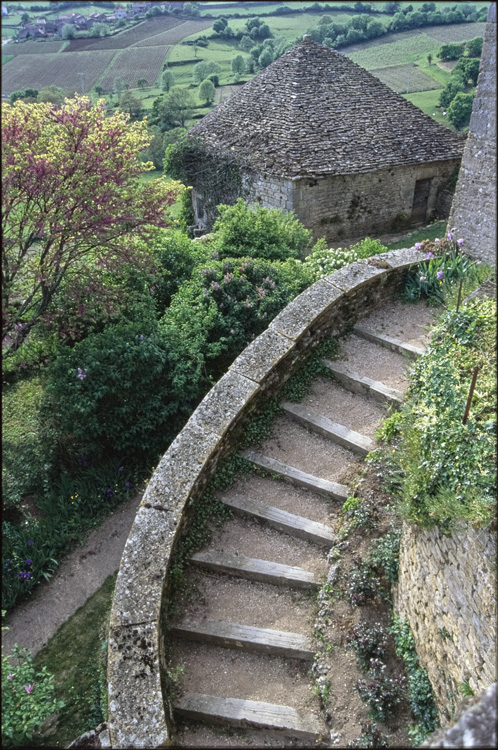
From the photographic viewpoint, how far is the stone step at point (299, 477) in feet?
17.6

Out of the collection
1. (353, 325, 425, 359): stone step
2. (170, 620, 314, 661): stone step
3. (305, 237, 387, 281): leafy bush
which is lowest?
(170, 620, 314, 661): stone step

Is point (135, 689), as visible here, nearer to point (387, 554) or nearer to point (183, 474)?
point (183, 474)

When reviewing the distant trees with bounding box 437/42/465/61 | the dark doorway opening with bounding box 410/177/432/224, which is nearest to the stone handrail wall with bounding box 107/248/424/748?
the dark doorway opening with bounding box 410/177/432/224

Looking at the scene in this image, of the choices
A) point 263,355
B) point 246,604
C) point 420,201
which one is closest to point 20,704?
point 246,604

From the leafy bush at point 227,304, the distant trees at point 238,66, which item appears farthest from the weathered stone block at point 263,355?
the distant trees at point 238,66

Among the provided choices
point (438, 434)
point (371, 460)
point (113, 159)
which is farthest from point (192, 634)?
point (113, 159)

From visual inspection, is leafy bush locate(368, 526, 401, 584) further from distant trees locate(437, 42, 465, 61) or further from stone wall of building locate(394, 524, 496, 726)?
distant trees locate(437, 42, 465, 61)

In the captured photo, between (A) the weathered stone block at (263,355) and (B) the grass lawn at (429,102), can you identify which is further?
(B) the grass lawn at (429,102)

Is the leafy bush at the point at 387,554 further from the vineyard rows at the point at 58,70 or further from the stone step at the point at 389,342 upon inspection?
the vineyard rows at the point at 58,70

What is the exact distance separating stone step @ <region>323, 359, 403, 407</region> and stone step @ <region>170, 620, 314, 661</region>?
2.83m

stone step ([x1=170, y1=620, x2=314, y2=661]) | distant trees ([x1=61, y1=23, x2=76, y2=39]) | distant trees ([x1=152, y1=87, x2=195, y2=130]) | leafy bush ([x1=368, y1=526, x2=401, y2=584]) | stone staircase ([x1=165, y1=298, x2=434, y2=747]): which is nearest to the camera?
stone staircase ([x1=165, y1=298, x2=434, y2=747])

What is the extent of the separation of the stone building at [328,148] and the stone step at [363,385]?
9671 millimetres

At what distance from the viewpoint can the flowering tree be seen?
6.40 metres

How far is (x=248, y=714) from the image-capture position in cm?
406
